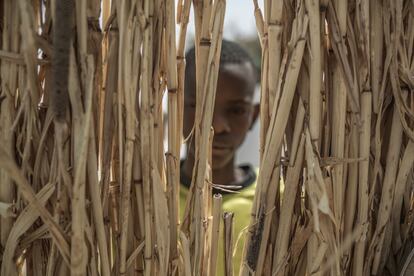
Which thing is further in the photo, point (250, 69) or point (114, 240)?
point (250, 69)

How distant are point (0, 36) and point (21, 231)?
0.75 ft

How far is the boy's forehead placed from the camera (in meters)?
1.66

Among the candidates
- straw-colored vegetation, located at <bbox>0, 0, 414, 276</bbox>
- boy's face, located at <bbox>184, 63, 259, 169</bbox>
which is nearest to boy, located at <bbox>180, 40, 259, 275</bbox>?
boy's face, located at <bbox>184, 63, 259, 169</bbox>

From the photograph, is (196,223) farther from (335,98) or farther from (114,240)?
(335,98)

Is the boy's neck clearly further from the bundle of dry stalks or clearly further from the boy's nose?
the bundle of dry stalks

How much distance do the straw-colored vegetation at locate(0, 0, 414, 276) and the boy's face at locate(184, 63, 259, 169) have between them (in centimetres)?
84

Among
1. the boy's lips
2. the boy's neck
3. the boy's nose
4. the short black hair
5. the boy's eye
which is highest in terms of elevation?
the short black hair

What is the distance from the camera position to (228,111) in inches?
65.6

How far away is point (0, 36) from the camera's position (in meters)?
0.70

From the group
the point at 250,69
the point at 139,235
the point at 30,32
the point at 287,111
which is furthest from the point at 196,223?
the point at 250,69

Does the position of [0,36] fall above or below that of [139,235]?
above

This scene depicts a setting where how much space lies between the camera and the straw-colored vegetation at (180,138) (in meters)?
0.69

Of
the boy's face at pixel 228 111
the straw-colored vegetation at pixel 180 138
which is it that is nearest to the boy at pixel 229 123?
the boy's face at pixel 228 111

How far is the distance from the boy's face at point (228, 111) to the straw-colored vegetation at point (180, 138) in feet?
2.75
